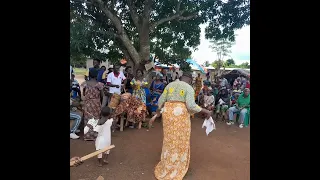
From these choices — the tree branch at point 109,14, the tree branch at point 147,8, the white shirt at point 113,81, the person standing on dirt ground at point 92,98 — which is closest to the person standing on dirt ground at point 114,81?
the white shirt at point 113,81

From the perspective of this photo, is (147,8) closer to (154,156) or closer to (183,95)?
(154,156)

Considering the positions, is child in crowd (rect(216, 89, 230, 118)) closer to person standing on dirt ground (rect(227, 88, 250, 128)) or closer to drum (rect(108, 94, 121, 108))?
person standing on dirt ground (rect(227, 88, 250, 128))

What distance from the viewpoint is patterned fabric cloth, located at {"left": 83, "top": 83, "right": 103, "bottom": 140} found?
521cm

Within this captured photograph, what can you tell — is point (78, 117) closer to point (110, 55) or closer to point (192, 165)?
point (192, 165)

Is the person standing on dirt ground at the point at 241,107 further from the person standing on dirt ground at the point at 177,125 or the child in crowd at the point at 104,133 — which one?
the child in crowd at the point at 104,133

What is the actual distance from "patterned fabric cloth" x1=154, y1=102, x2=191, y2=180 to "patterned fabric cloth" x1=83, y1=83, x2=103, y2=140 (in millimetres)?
2298

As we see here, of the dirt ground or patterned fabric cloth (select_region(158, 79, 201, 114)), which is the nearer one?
patterned fabric cloth (select_region(158, 79, 201, 114))

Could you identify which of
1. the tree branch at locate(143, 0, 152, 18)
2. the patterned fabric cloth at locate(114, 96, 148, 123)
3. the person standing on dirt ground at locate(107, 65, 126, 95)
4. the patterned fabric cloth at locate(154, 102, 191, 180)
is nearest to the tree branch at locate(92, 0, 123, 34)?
the tree branch at locate(143, 0, 152, 18)

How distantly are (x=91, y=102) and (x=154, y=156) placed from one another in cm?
191

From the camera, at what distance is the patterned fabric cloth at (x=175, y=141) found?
3.41 meters

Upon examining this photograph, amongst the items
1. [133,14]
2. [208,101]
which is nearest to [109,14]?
[133,14]

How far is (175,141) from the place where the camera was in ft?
11.3
